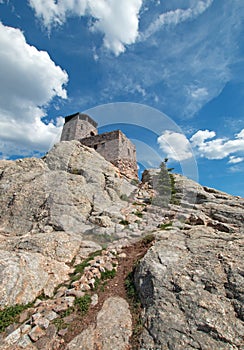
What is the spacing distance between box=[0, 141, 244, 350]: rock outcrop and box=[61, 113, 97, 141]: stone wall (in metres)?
18.4

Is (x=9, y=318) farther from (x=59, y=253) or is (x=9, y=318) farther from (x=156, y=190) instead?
(x=156, y=190)

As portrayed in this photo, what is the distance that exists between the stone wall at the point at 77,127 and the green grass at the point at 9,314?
2942cm

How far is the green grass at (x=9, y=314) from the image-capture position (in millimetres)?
5927

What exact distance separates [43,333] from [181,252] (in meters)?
6.03

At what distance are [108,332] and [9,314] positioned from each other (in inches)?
142

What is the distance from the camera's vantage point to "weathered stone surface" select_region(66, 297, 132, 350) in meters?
5.19

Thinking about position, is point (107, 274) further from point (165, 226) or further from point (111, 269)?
point (165, 226)

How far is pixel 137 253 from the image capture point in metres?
10.2

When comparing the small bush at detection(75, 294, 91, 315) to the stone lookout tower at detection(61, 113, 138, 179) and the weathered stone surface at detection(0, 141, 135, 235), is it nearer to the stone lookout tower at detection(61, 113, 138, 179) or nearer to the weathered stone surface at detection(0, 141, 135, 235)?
the weathered stone surface at detection(0, 141, 135, 235)

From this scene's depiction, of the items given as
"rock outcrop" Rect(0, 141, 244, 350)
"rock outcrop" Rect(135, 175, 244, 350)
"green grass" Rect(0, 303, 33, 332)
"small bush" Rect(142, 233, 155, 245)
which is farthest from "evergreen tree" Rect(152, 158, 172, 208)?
"green grass" Rect(0, 303, 33, 332)

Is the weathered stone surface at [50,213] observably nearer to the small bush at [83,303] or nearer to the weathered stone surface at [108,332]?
the small bush at [83,303]

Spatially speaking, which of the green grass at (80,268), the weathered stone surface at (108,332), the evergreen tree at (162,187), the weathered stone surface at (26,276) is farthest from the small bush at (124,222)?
the weathered stone surface at (108,332)

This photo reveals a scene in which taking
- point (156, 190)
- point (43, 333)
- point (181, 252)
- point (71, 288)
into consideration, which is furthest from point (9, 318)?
point (156, 190)

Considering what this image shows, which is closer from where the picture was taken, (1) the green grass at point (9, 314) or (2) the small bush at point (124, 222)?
(1) the green grass at point (9, 314)
